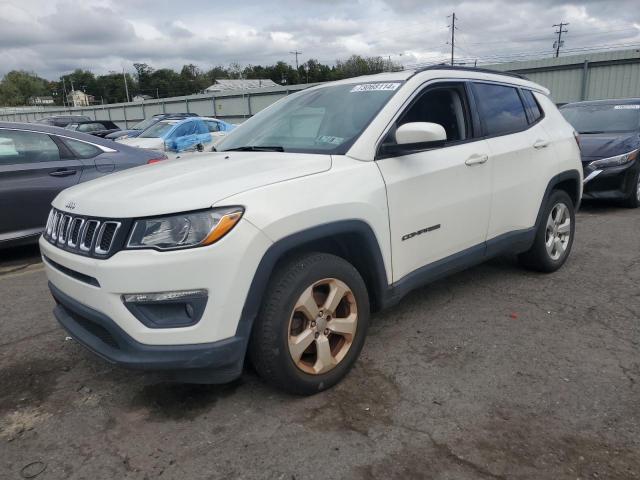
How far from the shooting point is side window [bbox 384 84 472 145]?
360 cm

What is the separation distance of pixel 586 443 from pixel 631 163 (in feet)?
21.4

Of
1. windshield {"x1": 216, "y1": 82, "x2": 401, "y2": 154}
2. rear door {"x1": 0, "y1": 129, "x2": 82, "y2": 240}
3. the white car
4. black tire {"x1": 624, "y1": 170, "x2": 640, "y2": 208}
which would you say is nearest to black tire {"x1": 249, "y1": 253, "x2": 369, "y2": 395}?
the white car

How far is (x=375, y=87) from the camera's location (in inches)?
140

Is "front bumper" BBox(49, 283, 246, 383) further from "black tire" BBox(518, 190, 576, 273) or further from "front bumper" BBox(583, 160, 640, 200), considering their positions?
"front bumper" BBox(583, 160, 640, 200)

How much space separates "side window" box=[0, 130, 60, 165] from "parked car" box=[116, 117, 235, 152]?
708 centimetres

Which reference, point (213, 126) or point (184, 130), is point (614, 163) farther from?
point (213, 126)

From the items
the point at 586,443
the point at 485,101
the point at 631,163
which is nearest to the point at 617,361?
the point at 586,443

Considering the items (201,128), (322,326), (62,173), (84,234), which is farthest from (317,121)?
(201,128)

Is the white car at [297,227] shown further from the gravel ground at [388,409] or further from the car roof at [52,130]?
the car roof at [52,130]

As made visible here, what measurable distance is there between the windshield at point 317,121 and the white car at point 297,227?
0.6 inches

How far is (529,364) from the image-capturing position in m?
3.21

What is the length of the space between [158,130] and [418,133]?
13.3 meters

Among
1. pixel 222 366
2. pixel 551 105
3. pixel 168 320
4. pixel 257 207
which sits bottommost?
pixel 222 366

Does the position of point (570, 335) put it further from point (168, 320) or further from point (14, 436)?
point (14, 436)
